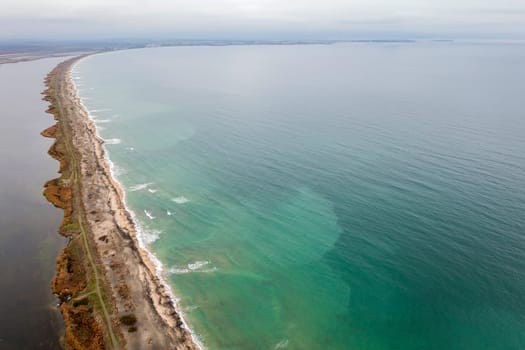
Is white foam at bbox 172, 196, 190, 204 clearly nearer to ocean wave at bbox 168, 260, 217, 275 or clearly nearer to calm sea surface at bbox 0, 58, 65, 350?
ocean wave at bbox 168, 260, 217, 275

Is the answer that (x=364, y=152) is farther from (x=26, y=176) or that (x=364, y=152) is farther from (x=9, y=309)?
(x=26, y=176)

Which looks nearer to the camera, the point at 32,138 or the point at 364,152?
the point at 364,152

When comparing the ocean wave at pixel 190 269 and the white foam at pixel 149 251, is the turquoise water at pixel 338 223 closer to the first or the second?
the ocean wave at pixel 190 269

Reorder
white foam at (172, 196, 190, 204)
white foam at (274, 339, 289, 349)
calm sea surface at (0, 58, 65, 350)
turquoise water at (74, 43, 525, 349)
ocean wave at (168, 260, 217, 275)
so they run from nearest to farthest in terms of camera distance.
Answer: white foam at (274, 339, 289, 349) < turquoise water at (74, 43, 525, 349) < calm sea surface at (0, 58, 65, 350) < ocean wave at (168, 260, 217, 275) < white foam at (172, 196, 190, 204)

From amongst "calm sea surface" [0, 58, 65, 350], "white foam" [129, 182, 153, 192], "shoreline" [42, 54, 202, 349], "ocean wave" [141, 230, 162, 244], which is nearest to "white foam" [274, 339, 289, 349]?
"shoreline" [42, 54, 202, 349]

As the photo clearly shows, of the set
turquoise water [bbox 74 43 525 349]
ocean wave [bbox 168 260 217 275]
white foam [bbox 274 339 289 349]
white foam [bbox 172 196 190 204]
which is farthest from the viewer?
white foam [bbox 172 196 190 204]

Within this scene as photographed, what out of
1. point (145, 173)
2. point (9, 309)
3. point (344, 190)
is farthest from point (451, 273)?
point (145, 173)
